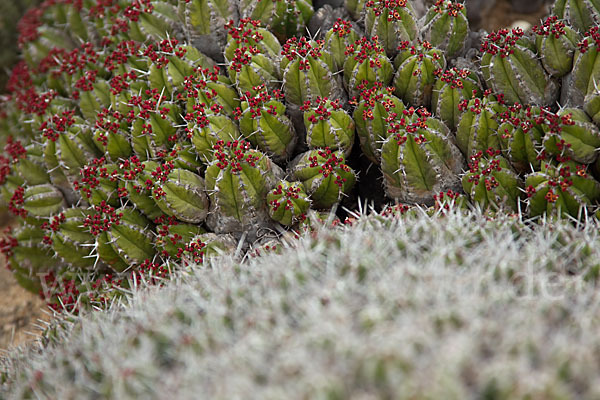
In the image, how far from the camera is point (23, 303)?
465 centimetres

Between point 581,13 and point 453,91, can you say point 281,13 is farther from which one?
point 581,13

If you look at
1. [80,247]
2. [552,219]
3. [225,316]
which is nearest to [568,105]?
[552,219]

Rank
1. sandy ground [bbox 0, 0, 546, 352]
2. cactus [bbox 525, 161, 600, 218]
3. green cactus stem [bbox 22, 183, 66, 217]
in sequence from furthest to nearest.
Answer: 1. sandy ground [bbox 0, 0, 546, 352]
2. green cactus stem [bbox 22, 183, 66, 217]
3. cactus [bbox 525, 161, 600, 218]

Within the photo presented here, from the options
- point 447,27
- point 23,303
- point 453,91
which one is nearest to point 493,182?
point 453,91

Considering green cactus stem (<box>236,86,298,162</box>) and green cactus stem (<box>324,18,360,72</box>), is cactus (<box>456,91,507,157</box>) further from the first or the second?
green cactus stem (<box>236,86,298,162</box>)

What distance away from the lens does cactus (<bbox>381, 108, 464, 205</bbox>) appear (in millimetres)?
3098

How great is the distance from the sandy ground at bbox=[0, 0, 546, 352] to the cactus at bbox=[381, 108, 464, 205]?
192cm

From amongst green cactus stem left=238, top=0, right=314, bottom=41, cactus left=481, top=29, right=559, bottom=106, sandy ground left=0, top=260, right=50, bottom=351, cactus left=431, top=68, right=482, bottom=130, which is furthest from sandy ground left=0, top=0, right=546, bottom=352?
green cactus stem left=238, top=0, right=314, bottom=41

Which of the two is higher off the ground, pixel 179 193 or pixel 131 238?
pixel 179 193

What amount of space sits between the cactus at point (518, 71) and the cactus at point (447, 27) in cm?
31

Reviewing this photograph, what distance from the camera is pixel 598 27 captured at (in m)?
2.99

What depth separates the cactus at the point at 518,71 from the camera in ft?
10.3

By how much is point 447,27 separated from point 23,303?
419cm

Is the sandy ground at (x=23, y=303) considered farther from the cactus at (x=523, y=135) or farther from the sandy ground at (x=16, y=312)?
the cactus at (x=523, y=135)
